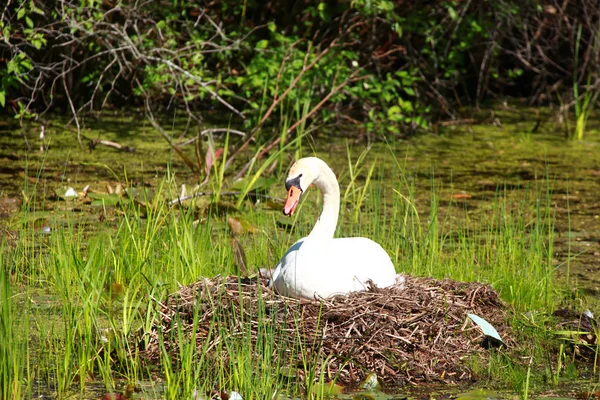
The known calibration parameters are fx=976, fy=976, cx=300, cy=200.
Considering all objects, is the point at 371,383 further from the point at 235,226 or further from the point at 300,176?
the point at 235,226

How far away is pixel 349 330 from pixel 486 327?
2.07 feet

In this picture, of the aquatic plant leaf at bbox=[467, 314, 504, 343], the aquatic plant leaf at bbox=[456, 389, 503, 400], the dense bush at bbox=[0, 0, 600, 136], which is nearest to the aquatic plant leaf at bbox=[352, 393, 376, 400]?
the aquatic plant leaf at bbox=[456, 389, 503, 400]

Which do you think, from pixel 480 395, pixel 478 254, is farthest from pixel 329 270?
pixel 478 254

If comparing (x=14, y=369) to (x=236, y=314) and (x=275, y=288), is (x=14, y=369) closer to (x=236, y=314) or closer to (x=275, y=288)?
(x=236, y=314)

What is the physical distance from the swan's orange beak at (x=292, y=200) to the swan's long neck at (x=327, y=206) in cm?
22

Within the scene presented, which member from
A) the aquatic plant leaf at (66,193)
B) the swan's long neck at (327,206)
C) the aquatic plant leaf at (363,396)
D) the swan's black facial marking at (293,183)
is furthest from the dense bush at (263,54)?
the aquatic plant leaf at (363,396)

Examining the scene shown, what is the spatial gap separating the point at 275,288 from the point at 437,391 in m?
0.85

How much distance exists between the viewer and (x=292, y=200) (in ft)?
13.5

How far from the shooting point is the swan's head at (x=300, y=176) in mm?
4145

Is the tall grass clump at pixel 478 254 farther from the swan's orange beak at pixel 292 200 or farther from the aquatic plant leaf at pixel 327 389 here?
the aquatic plant leaf at pixel 327 389

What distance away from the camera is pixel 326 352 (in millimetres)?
3775

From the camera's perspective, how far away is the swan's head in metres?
4.14

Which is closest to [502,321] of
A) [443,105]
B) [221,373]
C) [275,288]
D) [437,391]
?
[437,391]

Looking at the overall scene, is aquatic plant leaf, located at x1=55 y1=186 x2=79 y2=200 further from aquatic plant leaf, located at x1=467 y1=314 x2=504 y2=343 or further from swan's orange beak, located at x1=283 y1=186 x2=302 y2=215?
aquatic plant leaf, located at x1=467 y1=314 x2=504 y2=343
